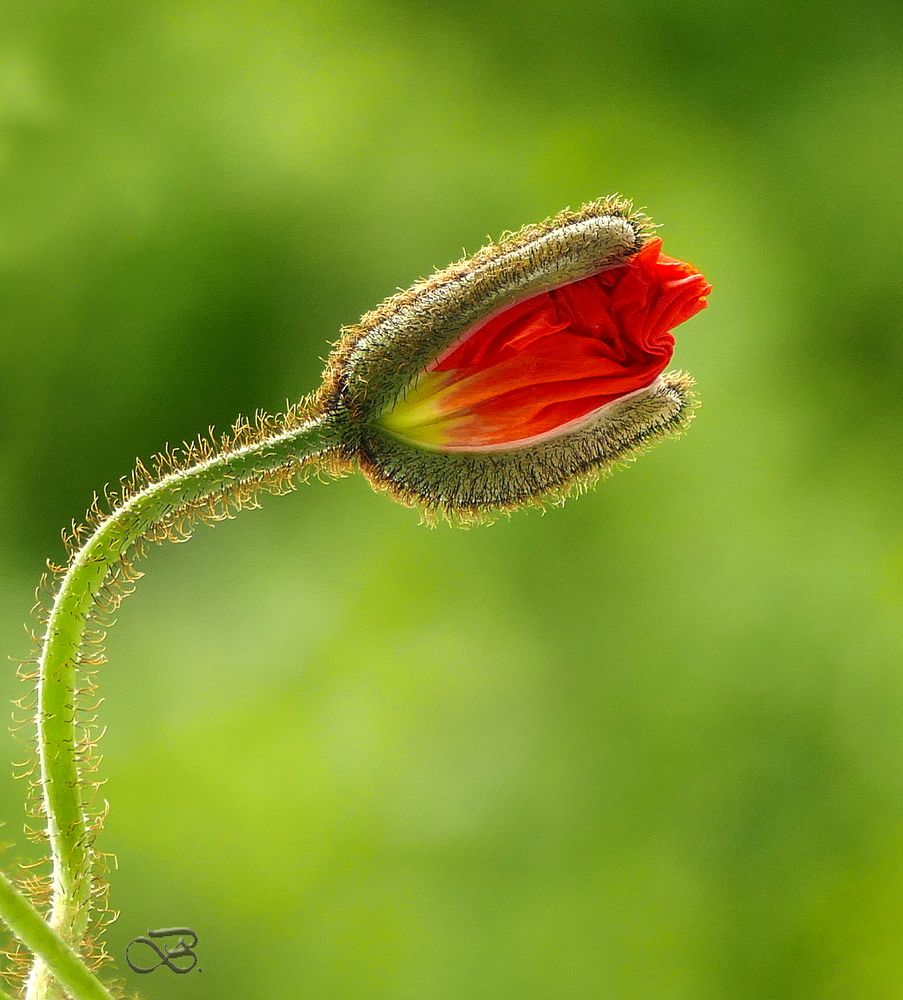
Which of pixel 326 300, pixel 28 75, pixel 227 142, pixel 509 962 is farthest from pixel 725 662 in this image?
pixel 28 75

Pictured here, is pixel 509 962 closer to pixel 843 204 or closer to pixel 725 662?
pixel 725 662

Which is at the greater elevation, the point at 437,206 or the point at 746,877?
the point at 437,206

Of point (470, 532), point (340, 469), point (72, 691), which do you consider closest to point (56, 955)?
point (72, 691)

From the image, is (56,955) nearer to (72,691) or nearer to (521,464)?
(72,691)

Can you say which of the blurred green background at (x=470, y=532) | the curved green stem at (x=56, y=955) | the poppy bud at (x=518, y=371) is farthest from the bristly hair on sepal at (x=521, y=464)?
the blurred green background at (x=470, y=532)

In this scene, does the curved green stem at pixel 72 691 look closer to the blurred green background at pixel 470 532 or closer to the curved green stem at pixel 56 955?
the curved green stem at pixel 56 955
